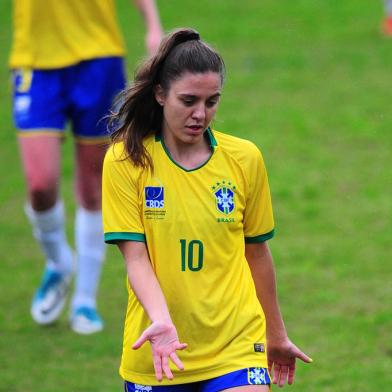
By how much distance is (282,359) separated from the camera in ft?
14.5

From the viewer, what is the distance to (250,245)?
431 centimetres

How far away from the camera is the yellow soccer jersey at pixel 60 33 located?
662cm

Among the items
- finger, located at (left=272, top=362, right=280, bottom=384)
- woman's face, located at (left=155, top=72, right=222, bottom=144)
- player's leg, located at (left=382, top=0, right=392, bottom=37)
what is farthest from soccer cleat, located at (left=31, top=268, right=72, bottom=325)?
player's leg, located at (left=382, top=0, right=392, bottom=37)

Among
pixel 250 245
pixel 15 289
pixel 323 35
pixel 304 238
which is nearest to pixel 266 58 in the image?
pixel 323 35

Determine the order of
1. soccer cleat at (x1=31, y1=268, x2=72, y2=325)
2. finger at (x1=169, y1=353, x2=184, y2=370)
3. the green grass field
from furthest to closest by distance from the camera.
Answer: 1. soccer cleat at (x1=31, y1=268, x2=72, y2=325)
2. the green grass field
3. finger at (x1=169, y1=353, x2=184, y2=370)

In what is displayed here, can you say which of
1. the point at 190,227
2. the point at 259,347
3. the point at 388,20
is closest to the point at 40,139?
the point at 190,227

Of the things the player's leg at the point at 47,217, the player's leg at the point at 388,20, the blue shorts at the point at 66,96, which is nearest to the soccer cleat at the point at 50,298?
the player's leg at the point at 47,217

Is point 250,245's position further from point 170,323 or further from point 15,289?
point 15,289

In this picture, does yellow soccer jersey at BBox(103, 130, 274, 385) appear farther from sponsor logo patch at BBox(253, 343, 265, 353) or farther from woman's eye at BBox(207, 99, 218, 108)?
woman's eye at BBox(207, 99, 218, 108)

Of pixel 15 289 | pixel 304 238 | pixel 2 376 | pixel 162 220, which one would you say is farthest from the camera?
pixel 304 238

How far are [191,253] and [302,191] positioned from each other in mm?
6179

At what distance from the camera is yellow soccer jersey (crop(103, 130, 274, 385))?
4.06 meters

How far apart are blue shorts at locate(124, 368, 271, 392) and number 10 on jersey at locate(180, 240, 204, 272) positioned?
15.3 inches

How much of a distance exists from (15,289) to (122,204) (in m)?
3.93
